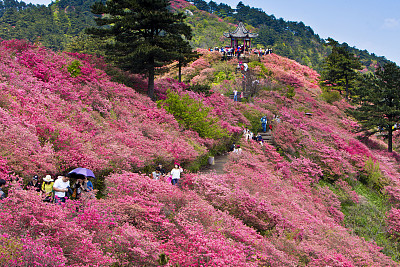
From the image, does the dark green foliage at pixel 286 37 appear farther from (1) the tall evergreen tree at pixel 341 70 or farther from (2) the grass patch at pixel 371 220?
(2) the grass patch at pixel 371 220

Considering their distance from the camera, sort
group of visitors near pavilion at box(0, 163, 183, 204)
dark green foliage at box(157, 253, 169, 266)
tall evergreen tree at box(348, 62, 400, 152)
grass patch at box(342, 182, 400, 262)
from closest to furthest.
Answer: dark green foliage at box(157, 253, 169, 266) < group of visitors near pavilion at box(0, 163, 183, 204) < grass patch at box(342, 182, 400, 262) < tall evergreen tree at box(348, 62, 400, 152)

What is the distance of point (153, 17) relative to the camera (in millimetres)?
20984

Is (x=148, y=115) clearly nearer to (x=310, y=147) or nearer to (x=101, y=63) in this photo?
(x=101, y=63)

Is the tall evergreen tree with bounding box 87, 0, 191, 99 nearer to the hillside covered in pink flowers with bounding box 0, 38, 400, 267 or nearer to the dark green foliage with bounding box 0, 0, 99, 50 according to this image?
the hillside covered in pink flowers with bounding box 0, 38, 400, 267

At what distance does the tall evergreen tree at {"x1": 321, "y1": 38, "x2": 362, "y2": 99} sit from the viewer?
4875cm

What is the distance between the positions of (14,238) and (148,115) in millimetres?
12820

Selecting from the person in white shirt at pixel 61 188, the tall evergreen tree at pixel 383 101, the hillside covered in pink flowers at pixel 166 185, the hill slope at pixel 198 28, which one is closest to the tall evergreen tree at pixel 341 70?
the tall evergreen tree at pixel 383 101

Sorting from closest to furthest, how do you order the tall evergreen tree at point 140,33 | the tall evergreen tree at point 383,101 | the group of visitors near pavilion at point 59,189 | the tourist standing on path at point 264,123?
the group of visitors near pavilion at point 59,189 → the tall evergreen tree at point 140,33 → the tourist standing on path at point 264,123 → the tall evergreen tree at point 383,101

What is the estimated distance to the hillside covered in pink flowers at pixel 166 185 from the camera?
753 centimetres

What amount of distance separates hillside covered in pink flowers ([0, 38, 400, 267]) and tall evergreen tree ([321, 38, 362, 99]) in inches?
968

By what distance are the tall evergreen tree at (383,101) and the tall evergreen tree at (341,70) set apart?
1640 centimetres

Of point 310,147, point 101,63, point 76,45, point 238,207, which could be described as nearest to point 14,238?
point 238,207

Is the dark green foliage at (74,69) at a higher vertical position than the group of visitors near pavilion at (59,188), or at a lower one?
higher

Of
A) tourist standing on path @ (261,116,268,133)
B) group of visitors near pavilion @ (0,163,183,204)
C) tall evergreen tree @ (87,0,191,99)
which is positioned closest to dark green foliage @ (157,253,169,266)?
group of visitors near pavilion @ (0,163,183,204)
